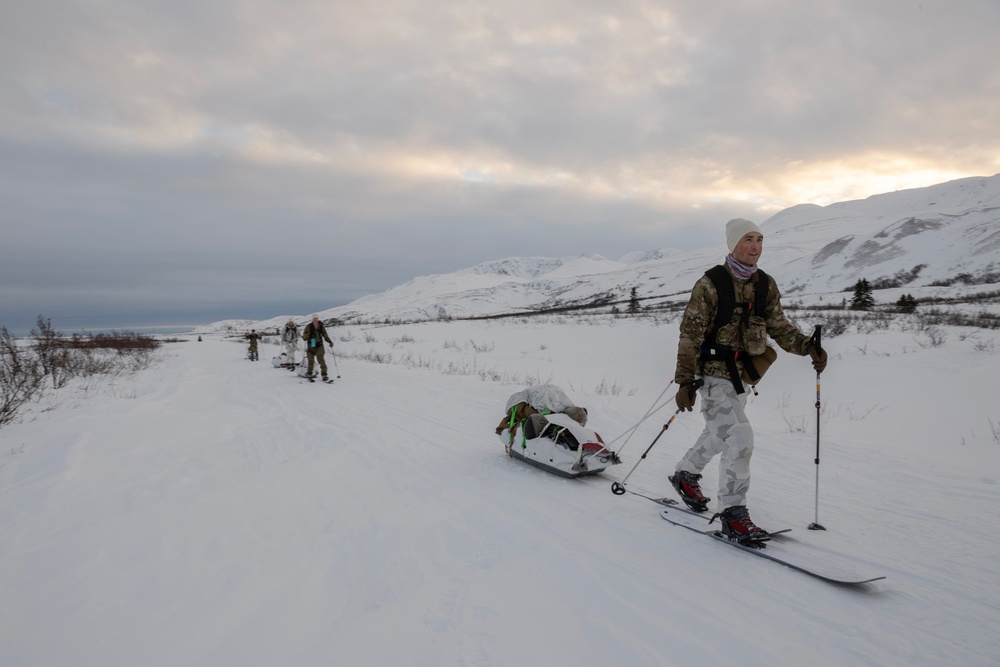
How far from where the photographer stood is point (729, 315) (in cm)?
351

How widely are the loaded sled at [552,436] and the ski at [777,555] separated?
3.44ft

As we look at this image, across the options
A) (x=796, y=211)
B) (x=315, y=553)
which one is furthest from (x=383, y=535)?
(x=796, y=211)

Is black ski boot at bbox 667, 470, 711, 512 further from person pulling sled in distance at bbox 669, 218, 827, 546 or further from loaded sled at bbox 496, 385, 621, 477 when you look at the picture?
loaded sled at bbox 496, 385, 621, 477

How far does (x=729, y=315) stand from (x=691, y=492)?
1.72 m

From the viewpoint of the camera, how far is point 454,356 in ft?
65.0

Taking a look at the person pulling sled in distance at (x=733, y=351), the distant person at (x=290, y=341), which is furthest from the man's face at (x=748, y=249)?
the distant person at (x=290, y=341)

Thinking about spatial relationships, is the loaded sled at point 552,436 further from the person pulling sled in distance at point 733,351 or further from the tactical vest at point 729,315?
the tactical vest at point 729,315

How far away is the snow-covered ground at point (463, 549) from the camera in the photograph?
2557 mm

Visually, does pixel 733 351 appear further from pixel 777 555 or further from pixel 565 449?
pixel 565 449

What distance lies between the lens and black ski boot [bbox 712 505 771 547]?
3.42 metres

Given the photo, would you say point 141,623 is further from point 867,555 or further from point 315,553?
point 867,555

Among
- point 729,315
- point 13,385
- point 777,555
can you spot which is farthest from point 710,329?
point 13,385

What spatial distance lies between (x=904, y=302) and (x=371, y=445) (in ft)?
94.5

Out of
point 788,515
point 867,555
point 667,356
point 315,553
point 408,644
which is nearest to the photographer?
point 408,644
